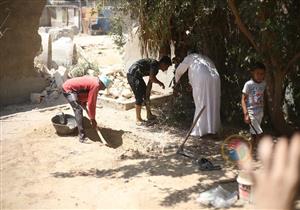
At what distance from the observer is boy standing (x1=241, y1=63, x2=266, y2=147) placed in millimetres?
5395

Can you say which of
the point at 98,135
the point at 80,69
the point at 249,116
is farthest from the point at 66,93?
the point at 80,69

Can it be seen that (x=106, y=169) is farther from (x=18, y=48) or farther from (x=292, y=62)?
(x=18, y=48)

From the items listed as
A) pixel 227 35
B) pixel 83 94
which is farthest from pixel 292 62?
pixel 83 94

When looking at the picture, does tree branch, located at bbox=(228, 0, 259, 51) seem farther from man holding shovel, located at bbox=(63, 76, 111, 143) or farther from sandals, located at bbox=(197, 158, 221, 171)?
man holding shovel, located at bbox=(63, 76, 111, 143)

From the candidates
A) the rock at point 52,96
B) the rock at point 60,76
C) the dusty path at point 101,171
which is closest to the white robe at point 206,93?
the dusty path at point 101,171

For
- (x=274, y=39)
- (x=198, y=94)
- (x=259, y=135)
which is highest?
(x=274, y=39)

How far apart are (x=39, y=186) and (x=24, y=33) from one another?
4963 mm

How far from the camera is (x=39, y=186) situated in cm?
500

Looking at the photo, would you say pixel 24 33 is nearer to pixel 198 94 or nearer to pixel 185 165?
pixel 198 94

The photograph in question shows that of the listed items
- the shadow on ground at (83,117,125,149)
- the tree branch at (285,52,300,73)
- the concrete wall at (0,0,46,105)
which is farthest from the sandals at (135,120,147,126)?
the concrete wall at (0,0,46,105)

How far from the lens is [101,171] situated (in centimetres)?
541

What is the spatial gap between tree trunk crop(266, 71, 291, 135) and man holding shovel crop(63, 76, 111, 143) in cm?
242

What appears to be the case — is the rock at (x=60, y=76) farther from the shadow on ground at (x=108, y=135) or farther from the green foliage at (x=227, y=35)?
the green foliage at (x=227, y=35)

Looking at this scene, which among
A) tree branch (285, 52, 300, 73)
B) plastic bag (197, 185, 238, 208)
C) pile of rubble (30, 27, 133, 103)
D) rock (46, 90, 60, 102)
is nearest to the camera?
plastic bag (197, 185, 238, 208)
